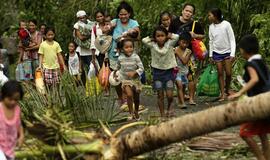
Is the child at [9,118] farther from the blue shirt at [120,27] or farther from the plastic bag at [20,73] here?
→ the plastic bag at [20,73]

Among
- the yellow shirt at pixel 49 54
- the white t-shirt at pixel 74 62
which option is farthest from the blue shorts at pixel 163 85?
the white t-shirt at pixel 74 62

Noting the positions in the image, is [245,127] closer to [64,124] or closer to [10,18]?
[64,124]

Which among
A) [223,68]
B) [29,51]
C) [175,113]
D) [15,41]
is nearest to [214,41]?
[223,68]

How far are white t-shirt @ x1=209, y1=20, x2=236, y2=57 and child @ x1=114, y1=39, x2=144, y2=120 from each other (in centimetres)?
207

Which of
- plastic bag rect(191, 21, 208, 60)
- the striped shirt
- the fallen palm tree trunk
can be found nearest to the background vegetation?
plastic bag rect(191, 21, 208, 60)

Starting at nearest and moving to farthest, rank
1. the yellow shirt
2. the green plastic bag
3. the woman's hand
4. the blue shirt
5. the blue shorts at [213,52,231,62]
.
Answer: the woman's hand → the blue shirt → the blue shorts at [213,52,231,62] → the green plastic bag → the yellow shirt

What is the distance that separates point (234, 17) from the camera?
16.4 meters

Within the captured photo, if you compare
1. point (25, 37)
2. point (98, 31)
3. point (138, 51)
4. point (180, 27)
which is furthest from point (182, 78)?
point (25, 37)

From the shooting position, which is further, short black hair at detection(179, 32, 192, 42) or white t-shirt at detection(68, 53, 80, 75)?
white t-shirt at detection(68, 53, 80, 75)

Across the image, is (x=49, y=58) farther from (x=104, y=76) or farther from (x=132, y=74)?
(x=132, y=74)

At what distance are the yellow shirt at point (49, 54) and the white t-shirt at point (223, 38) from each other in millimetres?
2942

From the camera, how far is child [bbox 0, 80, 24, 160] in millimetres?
7504

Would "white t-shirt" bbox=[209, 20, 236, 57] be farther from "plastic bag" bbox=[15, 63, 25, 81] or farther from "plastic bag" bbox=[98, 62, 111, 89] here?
"plastic bag" bbox=[15, 63, 25, 81]

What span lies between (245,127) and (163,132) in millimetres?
922
